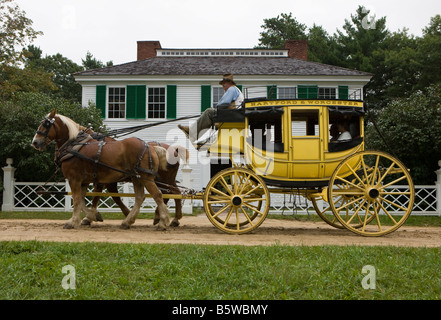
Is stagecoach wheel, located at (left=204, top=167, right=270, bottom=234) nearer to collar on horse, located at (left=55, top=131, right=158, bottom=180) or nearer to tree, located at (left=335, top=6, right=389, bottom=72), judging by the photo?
collar on horse, located at (left=55, top=131, right=158, bottom=180)

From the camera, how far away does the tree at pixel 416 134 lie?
15004 mm

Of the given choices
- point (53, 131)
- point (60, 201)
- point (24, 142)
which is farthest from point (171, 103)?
point (53, 131)

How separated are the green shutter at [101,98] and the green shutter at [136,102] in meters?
1.18

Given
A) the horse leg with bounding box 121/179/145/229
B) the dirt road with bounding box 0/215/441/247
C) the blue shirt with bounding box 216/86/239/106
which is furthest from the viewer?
the horse leg with bounding box 121/179/145/229

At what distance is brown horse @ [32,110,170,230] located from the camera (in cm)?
810

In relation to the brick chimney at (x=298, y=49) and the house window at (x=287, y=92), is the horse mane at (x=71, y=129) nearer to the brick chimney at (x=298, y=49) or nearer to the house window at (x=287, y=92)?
the house window at (x=287, y=92)

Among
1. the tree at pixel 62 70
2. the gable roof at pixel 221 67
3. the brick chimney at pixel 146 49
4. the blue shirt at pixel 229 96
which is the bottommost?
the blue shirt at pixel 229 96

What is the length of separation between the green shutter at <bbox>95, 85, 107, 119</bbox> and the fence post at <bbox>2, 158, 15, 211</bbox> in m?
6.86

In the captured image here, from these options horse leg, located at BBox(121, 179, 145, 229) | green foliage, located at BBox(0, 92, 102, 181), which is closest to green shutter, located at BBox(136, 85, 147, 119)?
green foliage, located at BBox(0, 92, 102, 181)

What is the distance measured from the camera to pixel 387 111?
16.5 m

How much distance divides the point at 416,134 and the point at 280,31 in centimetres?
3338

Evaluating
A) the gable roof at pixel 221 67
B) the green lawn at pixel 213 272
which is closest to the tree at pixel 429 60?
the gable roof at pixel 221 67

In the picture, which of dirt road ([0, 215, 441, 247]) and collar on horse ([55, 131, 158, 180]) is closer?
dirt road ([0, 215, 441, 247])
